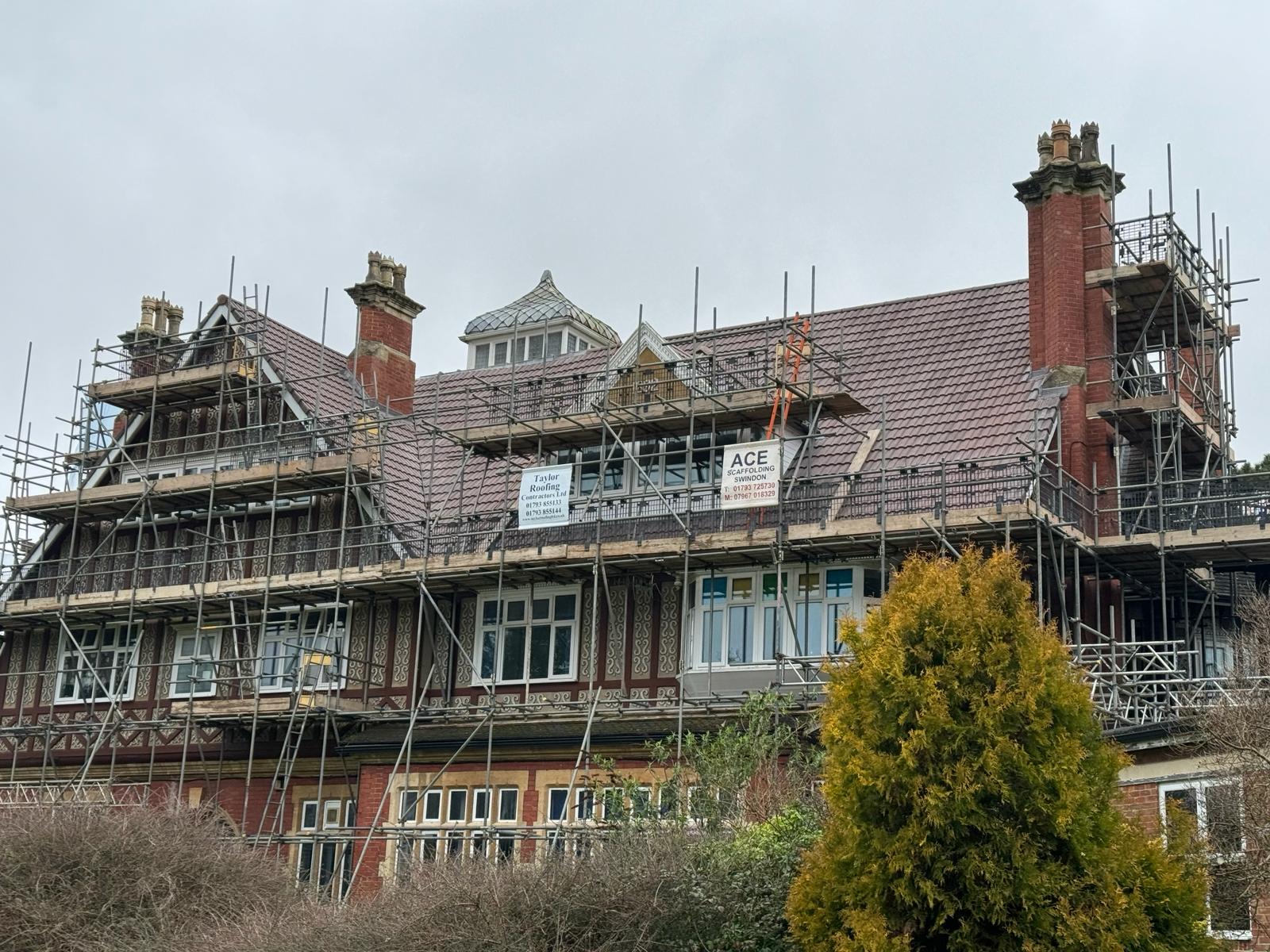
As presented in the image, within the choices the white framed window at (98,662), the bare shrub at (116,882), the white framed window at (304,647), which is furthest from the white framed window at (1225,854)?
the white framed window at (98,662)

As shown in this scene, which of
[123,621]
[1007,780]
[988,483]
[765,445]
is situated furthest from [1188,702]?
[123,621]

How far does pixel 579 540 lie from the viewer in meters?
31.4

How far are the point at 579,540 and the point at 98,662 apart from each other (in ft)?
37.7

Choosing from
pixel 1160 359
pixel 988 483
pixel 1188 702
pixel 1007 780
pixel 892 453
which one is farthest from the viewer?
pixel 1160 359

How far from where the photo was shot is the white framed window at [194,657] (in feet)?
116

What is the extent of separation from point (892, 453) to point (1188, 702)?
9.63 metres

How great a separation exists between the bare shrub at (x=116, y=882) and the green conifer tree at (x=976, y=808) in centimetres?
791

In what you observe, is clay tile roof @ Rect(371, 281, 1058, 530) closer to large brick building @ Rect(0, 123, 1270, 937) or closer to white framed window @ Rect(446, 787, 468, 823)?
large brick building @ Rect(0, 123, 1270, 937)

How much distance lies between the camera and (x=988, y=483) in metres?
28.4

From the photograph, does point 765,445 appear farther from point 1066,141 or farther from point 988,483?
point 1066,141

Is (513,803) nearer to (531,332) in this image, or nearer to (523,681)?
(523,681)

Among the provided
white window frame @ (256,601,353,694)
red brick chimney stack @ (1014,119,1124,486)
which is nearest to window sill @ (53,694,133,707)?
white window frame @ (256,601,353,694)

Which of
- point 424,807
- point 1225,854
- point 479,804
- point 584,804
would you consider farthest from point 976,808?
point 424,807

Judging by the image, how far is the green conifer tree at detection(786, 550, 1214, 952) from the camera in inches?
665
